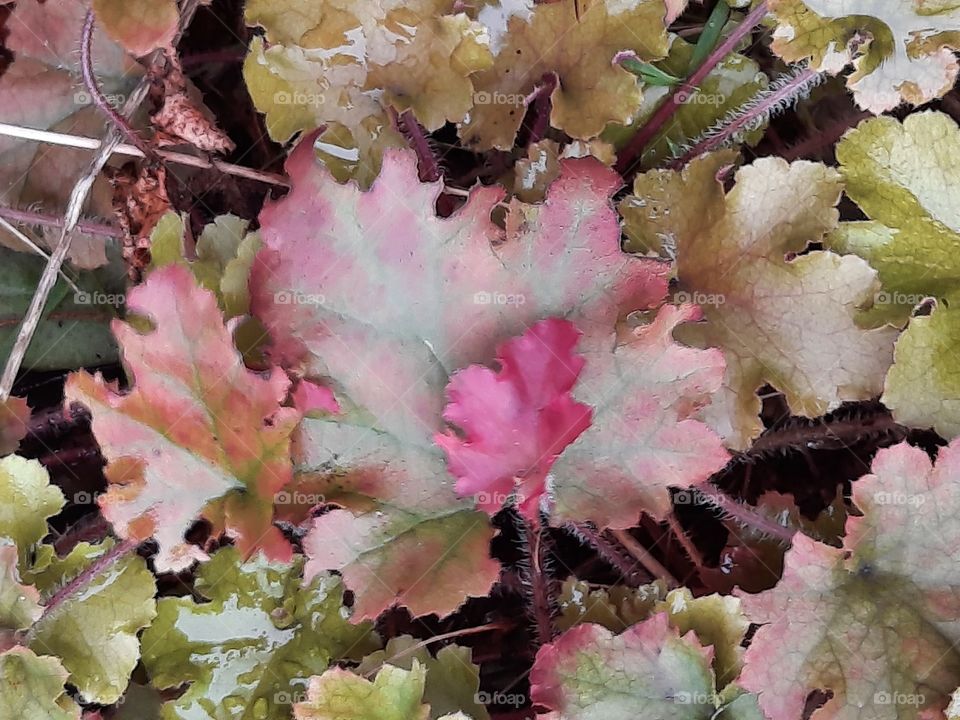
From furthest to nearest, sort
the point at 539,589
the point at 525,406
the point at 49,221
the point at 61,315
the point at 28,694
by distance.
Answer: the point at 61,315, the point at 49,221, the point at 539,589, the point at 28,694, the point at 525,406

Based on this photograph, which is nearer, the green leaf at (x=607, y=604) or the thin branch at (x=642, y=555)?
the green leaf at (x=607, y=604)

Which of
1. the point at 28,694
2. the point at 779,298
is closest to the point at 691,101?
the point at 779,298

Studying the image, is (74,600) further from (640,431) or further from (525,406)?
(640,431)

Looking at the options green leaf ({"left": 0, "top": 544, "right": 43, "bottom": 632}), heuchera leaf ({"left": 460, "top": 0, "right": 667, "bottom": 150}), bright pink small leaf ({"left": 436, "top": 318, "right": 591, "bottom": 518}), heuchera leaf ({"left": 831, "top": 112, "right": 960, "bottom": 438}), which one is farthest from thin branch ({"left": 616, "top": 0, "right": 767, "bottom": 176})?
green leaf ({"left": 0, "top": 544, "right": 43, "bottom": 632})

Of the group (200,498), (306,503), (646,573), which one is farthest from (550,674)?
(200,498)

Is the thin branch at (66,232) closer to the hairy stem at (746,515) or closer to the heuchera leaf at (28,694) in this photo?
the heuchera leaf at (28,694)

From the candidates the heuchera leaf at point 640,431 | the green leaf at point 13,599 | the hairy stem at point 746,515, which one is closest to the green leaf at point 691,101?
the heuchera leaf at point 640,431

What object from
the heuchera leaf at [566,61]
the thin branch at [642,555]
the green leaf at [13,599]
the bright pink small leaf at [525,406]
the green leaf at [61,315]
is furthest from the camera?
the green leaf at [61,315]
